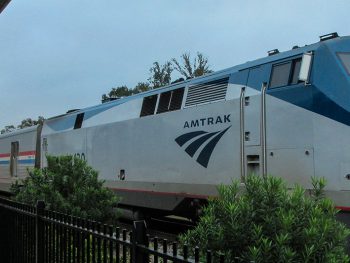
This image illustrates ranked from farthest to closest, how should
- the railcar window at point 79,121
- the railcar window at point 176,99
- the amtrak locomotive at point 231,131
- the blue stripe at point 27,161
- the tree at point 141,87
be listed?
1. the tree at point 141,87
2. the blue stripe at point 27,161
3. the railcar window at point 79,121
4. the railcar window at point 176,99
5. the amtrak locomotive at point 231,131

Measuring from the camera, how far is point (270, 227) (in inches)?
144

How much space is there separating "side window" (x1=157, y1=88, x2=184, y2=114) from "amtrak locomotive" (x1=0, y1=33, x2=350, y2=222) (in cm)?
2

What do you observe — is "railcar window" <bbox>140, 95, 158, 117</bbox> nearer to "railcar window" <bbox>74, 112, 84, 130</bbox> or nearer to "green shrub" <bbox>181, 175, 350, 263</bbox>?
"railcar window" <bbox>74, 112, 84, 130</bbox>

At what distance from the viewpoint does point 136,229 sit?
10.7 feet

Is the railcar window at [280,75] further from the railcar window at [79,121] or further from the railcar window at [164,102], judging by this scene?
the railcar window at [79,121]

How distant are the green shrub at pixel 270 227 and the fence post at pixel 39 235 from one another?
194 centimetres

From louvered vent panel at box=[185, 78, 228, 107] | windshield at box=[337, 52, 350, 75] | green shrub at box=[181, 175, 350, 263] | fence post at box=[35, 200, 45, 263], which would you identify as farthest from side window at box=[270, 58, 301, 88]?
fence post at box=[35, 200, 45, 263]

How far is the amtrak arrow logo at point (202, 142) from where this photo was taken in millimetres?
10016

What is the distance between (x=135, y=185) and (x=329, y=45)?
6.35 meters

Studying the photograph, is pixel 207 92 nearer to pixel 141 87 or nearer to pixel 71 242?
pixel 71 242

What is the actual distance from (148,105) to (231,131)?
3.61 m

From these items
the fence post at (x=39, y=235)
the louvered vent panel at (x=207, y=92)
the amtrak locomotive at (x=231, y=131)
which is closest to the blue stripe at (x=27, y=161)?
the amtrak locomotive at (x=231, y=131)

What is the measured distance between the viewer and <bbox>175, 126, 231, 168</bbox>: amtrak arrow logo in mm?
10016

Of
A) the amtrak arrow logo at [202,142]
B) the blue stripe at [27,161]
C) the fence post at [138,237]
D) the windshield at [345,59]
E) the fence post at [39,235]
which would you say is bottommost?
the fence post at [39,235]
